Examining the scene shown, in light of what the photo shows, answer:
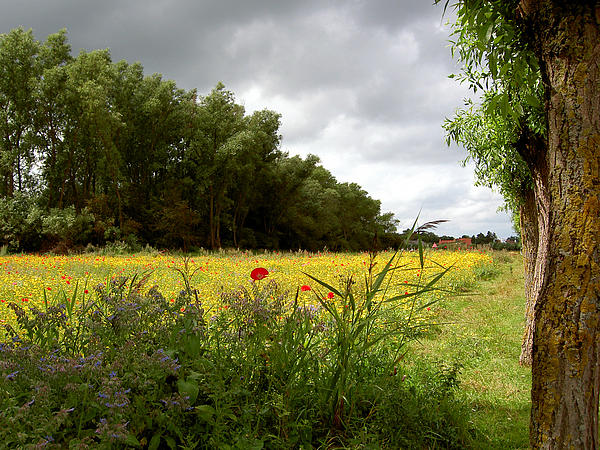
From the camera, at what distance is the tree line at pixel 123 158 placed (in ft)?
72.7

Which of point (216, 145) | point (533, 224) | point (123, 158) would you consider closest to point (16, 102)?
point (123, 158)

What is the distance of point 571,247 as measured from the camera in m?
2.18

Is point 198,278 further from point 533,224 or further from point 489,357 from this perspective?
point 533,224

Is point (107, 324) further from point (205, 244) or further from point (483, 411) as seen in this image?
point (205, 244)

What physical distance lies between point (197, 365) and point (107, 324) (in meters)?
0.66

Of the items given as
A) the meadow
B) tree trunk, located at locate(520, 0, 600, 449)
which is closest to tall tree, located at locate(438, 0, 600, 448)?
tree trunk, located at locate(520, 0, 600, 449)

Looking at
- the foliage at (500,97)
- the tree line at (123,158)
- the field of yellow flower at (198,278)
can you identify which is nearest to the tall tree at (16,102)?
the tree line at (123,158)

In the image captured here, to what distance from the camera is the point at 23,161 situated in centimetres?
2383

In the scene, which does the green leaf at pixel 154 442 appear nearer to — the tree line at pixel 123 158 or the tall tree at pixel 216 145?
the tree line at pixel 123 158

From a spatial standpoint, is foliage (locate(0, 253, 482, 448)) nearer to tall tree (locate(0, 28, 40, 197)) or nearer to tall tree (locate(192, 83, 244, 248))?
tall tree (locate(192, 83, 244, 248))

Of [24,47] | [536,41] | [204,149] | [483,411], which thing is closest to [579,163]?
[536,41]

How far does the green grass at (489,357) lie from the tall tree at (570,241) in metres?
0.85

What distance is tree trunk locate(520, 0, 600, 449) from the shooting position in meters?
2.13

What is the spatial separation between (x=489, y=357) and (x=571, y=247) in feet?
11.0
